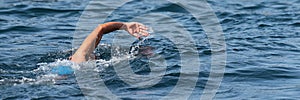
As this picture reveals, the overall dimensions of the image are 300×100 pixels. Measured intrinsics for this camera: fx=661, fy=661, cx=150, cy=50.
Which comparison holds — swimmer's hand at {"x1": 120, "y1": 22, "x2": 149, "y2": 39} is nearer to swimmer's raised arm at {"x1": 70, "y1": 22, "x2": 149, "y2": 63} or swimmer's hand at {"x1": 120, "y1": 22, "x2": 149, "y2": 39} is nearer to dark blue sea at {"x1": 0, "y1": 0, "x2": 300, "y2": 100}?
swimmer's raised arm at {"x1": 70, "y1": 22, "x2": 149, "y2": 63}

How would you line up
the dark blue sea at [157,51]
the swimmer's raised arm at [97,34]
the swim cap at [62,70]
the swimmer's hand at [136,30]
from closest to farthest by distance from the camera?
the dark blue sea at [157,51] → the swim cap at [62,70] → the swimmer's hand at [136,30] → the swimmer's raised arm at [97,34]

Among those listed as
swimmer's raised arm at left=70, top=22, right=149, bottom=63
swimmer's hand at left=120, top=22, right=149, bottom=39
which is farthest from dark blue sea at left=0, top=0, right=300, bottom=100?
swimmer's hand at left=120, top=22, right=149, bottom=39

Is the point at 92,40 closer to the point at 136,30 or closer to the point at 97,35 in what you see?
the point at 97,35

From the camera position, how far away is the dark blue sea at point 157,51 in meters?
8.56

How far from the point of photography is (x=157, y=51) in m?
10.9

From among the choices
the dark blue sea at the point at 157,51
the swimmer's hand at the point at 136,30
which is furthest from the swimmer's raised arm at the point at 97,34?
the dark blue sea at the point at 157,51

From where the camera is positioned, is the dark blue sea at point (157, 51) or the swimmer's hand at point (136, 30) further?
the swimmer's hand at point (136, 30)

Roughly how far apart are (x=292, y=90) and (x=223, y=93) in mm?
928

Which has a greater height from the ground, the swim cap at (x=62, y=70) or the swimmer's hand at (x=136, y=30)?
the swimmer's hand at (x=136, y=30)

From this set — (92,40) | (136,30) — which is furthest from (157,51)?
(92,40)

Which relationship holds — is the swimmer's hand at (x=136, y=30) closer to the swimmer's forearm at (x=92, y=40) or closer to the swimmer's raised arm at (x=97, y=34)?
the swimmer's raised arm at (x=97, y=34)

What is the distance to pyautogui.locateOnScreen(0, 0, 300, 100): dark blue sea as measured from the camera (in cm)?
856

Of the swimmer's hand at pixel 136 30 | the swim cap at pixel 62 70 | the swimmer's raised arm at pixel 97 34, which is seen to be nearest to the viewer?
the swim cap at pixel 62 70

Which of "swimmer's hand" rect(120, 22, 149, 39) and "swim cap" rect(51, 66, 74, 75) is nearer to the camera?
"swim cap" rect(51, 66, 74, 75)
